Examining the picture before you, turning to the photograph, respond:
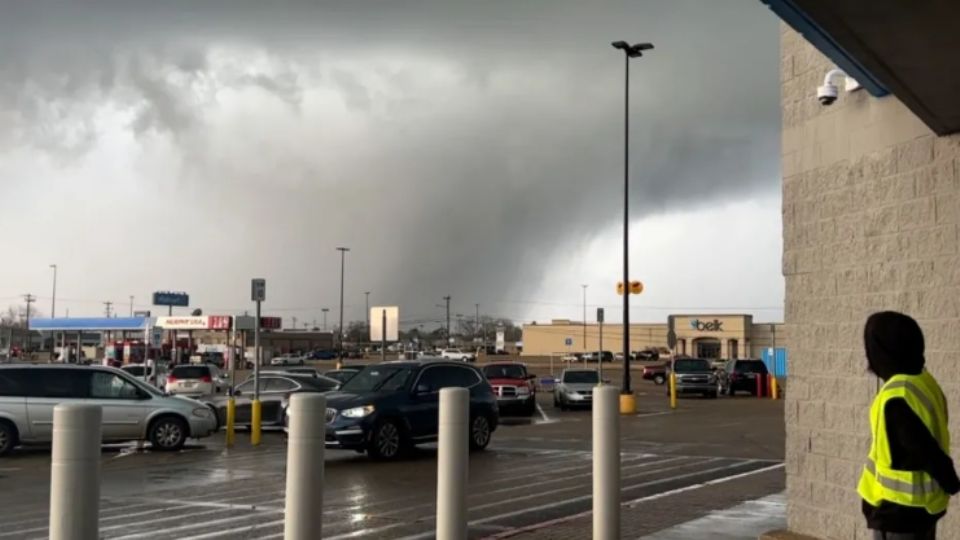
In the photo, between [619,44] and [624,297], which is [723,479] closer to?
[624,297]

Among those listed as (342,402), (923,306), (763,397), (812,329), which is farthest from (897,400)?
(763,397)

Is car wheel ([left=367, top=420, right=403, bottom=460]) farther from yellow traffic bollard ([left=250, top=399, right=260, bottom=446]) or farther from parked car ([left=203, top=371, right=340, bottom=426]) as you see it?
parked car ([left=203, top=371, right=340, bottom=426])

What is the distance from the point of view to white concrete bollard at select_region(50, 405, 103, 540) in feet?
13.9

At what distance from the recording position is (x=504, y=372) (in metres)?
29.6

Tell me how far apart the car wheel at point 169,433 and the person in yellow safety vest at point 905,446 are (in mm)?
15746

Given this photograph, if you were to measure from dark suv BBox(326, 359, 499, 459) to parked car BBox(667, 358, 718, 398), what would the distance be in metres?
22.7

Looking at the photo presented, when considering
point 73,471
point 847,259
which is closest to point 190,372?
point 847,259

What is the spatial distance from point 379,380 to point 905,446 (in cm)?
1360

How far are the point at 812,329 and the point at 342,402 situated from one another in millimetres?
10313

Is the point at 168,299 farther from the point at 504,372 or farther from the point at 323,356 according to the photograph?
the point at 323,356

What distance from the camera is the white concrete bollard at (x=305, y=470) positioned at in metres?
5.03

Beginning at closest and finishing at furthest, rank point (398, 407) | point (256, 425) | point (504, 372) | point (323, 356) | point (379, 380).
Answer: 1. point (398, 407)
2. point (379, 380)
3. point (256, 425)
4. point (504, 372)
5. point (323, 356)

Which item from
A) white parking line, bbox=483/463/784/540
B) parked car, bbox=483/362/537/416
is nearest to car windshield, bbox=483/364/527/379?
parked car, bbox=483/362/537/416

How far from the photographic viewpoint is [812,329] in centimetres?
700
